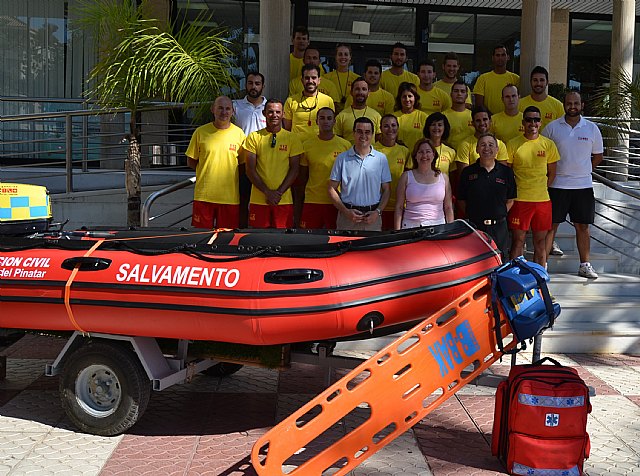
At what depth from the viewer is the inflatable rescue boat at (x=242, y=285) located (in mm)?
4926

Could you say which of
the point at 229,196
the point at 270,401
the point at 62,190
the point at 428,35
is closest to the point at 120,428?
the point at 270,401

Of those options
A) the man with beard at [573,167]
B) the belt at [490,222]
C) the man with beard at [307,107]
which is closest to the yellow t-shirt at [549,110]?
the man with beard at [573,167]

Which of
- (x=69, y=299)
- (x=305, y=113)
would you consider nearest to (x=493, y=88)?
(x=305, y=113)

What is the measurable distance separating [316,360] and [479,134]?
336 cm

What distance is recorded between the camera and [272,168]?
7.40 meters

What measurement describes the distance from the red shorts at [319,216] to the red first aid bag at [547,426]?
10.6ft

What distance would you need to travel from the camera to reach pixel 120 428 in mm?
5203

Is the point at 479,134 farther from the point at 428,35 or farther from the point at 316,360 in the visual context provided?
the point at 428,35

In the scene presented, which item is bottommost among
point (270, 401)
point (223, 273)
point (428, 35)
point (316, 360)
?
point (270, 401)

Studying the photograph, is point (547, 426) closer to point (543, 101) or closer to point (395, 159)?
point (395, 159)

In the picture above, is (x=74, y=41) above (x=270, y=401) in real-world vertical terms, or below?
above

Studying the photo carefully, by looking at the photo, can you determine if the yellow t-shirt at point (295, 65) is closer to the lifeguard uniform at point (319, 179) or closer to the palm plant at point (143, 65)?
the palm plant at point (143, 65)

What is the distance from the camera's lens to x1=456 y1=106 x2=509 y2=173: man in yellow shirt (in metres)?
7.57

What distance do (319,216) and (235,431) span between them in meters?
2.66
